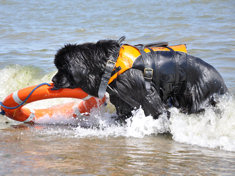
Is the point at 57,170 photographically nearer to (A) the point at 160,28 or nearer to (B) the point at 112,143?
(B) the point at 112,143

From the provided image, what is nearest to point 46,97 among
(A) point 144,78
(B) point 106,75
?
(B) point 106,75

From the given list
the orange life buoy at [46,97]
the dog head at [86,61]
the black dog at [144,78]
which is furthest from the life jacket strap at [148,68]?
the orange life buoy at [46,97]

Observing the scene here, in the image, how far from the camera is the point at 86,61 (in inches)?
146

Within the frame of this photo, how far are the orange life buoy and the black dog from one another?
0.26 m

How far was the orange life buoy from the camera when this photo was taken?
4.18 m

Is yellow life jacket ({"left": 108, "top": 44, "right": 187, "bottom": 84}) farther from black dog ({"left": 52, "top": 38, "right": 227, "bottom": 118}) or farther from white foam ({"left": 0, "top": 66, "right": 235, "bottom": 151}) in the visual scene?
white foam ({"left": 0, "top": 66, "right": 235, "bottom": 151})

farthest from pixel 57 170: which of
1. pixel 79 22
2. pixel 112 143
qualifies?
pixel 79 22

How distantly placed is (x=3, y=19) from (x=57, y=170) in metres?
12.5

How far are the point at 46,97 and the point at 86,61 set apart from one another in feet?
2.66

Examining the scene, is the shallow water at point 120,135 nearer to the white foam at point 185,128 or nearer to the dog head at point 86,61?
the white foam at point 185,128

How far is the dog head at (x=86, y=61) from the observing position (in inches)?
146

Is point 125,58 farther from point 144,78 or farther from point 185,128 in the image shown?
point 185,128

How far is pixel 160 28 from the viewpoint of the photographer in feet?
35.5

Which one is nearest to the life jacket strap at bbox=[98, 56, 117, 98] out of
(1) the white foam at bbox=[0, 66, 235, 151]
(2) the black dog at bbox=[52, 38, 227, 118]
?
(2) the black dog at bbox=[52, 38, 227, 118]
